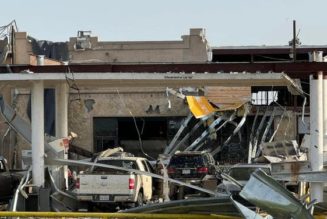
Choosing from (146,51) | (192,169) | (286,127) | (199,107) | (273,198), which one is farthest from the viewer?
(146,51)

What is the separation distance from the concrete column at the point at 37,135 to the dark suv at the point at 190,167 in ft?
21.7

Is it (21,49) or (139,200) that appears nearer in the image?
(139,200)

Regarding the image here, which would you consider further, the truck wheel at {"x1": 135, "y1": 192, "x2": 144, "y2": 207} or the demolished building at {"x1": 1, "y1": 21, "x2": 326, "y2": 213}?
the demolished building at {"x1": 1, "y1": 21, "x2": 326, "y2": 213}

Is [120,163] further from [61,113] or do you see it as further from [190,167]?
[190,167]

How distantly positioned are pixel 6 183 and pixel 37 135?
204 cm

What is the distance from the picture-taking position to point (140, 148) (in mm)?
35469

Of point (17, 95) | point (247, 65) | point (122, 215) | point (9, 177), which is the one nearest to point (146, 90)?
point (17, 95)

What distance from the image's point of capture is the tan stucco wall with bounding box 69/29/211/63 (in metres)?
37.3

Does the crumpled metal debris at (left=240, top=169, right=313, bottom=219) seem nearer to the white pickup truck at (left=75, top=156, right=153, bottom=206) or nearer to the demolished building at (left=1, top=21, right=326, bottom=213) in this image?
the white pickup truck at (left=75, top=156, right=153, bottom=206)

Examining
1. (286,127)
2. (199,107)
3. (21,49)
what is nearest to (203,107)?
(199,107)

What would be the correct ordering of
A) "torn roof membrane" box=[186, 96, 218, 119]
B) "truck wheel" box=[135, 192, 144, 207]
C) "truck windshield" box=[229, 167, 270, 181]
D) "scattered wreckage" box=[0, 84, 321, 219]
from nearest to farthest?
"scattered wreckage" box=[0, 84, 321, 219] < "truck windshield" box=[229, 167, 270, 181] < "truck wheel" box=[135, 192, 144, 207] < "torn roof membrane" box=[186, 96, 218, 119]

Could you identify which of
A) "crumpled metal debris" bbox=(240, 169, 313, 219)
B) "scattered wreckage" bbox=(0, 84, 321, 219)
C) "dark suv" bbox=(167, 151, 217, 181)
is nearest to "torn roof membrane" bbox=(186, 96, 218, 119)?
"scattered wreckage" bbox=(0, 84, 321, 219)

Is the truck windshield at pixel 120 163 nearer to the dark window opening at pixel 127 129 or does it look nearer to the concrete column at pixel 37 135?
the concrete column at pixel 37 135

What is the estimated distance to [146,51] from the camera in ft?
123
